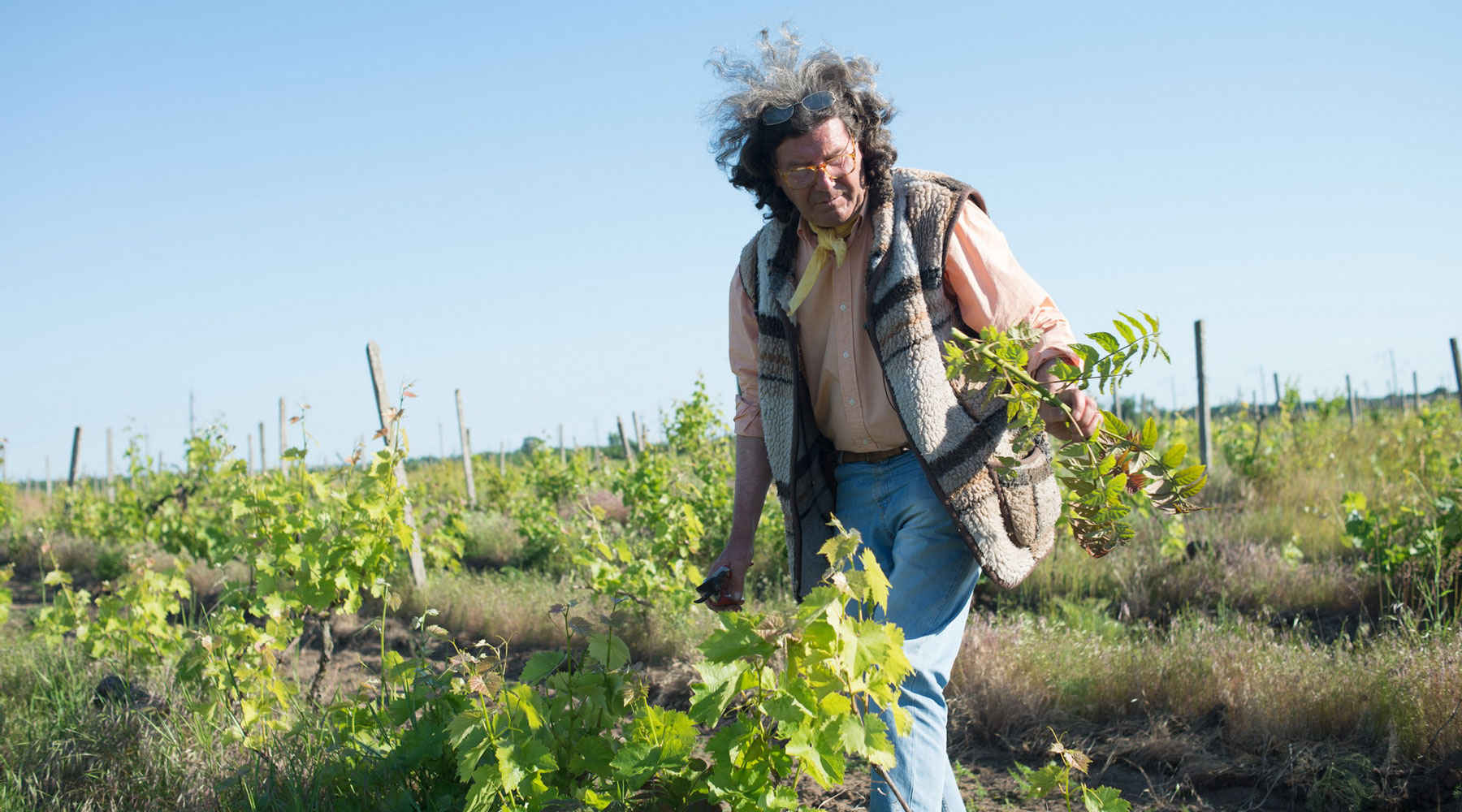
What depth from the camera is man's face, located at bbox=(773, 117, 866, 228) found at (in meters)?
2.18

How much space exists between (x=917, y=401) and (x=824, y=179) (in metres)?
0.51

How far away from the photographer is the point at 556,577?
7633 mm

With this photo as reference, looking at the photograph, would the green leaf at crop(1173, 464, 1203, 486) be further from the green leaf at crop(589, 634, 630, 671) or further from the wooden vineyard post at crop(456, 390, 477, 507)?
the wooden vineyard post at crop(456, 390, 477, 507)

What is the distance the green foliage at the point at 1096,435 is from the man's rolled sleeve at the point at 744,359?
0.79 metres

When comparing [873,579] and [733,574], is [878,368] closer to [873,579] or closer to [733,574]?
[733,574]

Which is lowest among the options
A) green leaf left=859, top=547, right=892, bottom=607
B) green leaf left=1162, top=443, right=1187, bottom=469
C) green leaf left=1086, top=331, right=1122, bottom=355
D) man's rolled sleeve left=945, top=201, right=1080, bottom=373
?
green leaf left=859, top=547, right=892, bottom=607

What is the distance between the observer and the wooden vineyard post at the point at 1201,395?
29.2ft

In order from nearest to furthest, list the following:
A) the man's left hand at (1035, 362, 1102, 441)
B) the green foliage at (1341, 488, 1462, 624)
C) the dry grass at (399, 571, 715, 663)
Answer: the man's left hand at (1035, 362, 1102, 441) → the green foliage at (1341, 488, 1462, 624) → the dry grass at (399, 571, 715, 663)

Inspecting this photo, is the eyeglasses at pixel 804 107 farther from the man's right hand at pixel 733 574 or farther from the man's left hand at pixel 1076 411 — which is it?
the man's right hand at pixel 733 574

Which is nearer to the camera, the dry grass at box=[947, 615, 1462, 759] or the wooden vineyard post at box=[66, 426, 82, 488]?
Result: the dry grass at box=[947, 615, 1462, 759]

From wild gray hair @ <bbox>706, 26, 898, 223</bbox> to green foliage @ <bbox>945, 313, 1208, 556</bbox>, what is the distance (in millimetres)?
695

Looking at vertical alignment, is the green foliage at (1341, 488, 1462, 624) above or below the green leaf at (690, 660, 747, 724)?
below

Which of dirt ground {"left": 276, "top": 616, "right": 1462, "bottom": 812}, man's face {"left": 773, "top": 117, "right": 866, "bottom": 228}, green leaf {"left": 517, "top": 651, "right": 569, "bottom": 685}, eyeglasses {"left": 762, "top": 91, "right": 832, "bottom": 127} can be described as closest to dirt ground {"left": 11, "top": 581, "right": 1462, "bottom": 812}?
dirt ground {"left": 276, "top": 616, "right": 1462, "bottom": 812}

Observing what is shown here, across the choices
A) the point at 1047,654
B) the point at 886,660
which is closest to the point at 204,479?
the point at 1047,654
